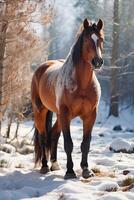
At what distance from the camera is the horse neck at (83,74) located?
630cm

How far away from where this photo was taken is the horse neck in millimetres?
6305

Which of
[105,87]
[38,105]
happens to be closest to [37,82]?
[38,105]

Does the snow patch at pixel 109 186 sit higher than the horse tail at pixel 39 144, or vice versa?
the horse tail at pixel 39 144

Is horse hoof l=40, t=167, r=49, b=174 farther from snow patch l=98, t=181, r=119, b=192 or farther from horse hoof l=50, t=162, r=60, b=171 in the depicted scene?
snow patch l=98, t=181, r=119, b=192

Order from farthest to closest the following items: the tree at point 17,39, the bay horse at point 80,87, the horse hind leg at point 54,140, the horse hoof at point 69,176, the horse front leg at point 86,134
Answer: the tree at point 17,39 < the horse hind leg at point 54,140 < the horse front leg at point 86,134 < the horse hoof at point 69,176 < the bay horse at point 80,87

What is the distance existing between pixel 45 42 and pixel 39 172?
5506 mm

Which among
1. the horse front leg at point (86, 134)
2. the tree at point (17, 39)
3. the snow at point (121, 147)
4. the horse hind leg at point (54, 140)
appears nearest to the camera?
the horse front leg at point (86, 134)

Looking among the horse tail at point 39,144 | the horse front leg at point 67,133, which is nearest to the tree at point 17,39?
the horse tail at point 39,144

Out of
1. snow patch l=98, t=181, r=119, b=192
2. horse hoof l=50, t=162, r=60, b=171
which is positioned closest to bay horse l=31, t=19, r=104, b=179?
horse hoof l=50, t=162, r=60, b=171

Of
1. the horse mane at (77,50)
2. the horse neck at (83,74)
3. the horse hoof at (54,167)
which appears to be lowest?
the horse hoof at (54,167)

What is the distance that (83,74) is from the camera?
20.8 ft

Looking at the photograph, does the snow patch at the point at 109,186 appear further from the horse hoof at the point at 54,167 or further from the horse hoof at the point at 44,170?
the horse hoof at the point at 54,167

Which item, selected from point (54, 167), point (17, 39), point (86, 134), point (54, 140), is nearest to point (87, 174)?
point (86, 134)

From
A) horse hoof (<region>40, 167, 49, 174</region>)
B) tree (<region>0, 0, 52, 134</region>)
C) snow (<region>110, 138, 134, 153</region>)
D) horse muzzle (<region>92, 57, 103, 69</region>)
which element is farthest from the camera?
snow (<region>110, 138, 134, 153</region>)
